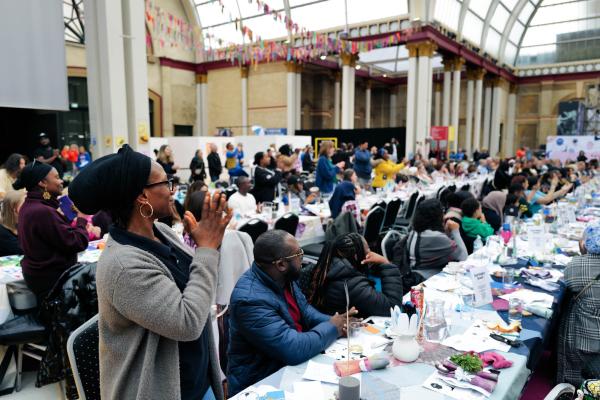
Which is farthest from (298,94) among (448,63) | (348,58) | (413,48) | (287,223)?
(287,223)

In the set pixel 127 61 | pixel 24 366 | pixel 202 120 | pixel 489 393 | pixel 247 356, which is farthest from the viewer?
pixel 202 120

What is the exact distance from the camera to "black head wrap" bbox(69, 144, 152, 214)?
4.30ft

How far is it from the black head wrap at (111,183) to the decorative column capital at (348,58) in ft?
60.2

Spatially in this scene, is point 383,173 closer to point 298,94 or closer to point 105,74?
point 105,74

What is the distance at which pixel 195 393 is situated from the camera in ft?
5.01

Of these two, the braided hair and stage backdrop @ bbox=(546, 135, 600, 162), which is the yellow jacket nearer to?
the braided hair

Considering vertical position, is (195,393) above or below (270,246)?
below

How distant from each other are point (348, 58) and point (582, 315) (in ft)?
56.7

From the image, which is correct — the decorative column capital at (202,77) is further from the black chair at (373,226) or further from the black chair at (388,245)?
the black chair at (388,245)

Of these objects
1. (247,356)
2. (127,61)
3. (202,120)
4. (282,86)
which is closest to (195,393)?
(247,356)

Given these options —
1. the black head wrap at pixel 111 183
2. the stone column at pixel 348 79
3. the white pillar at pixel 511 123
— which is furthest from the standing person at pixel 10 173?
the white pillar at pixel 511 123

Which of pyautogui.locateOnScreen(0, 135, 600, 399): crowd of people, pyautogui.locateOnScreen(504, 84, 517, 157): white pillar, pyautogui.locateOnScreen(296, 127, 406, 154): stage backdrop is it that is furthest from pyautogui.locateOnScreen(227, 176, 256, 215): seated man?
pyautogui.locateOnScreen(504, 84, 517, 157): white pillar

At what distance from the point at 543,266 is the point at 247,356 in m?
2.94

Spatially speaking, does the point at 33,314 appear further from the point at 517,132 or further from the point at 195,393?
the point at 517,132
